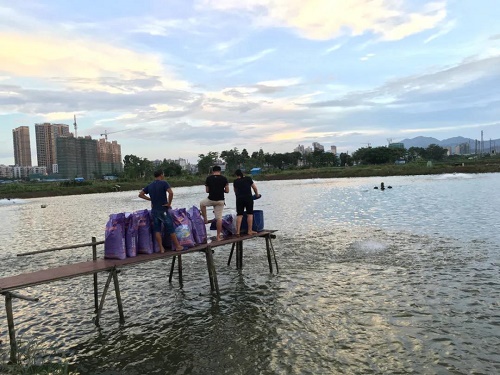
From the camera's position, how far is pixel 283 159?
167500mm

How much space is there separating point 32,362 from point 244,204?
677 cm

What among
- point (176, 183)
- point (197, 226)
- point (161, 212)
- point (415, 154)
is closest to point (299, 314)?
point (197, 226)

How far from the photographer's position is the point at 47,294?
36.6 ft

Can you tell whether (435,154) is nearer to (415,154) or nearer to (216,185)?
(415,154)

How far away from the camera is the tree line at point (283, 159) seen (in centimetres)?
12861

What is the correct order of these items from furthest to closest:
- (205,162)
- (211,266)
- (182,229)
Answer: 1. (205,162)
2. (211,266)
3. (182,229)

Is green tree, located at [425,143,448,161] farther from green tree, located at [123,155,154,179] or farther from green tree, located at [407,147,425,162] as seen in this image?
green tree, located at [123,155,154,179]

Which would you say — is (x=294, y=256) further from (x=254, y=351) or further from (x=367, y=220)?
(x=367, y=220)

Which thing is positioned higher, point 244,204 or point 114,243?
point 244,204

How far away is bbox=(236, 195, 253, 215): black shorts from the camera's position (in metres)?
11.8

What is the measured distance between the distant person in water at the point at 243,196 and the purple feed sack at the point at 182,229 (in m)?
2.27

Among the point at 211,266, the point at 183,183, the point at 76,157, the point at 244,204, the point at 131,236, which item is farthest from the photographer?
the point at 76,157

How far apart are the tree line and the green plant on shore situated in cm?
12035

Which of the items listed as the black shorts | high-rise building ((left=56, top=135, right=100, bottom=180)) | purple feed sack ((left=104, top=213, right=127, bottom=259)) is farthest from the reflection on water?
high-rise building ((left=56, top=135, right=100, bottom=180))
